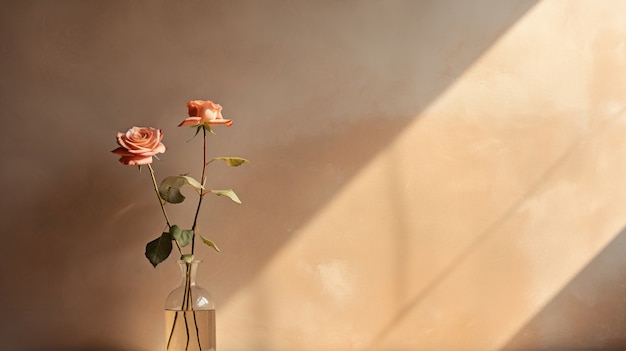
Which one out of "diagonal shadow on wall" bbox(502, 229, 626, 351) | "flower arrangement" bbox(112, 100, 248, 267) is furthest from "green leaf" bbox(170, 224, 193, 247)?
"diagonal shadow on wall" bbox(502, 229, 626, 351)

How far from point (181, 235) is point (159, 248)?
0.07 meters

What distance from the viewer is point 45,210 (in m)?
2.21

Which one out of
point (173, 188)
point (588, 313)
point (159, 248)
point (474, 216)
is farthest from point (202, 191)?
point (588, 313)

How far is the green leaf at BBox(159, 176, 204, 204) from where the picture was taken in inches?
81.1

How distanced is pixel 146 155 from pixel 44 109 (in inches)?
17.6

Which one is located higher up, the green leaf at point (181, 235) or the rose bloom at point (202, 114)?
the rose bloom at point (202, 114)

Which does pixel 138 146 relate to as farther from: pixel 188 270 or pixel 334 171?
pixel 334 171

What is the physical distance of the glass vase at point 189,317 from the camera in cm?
203

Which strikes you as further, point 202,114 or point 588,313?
point 588,313

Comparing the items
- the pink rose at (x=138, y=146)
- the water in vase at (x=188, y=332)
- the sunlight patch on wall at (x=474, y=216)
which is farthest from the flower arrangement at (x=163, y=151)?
the sunlight patch on wall at (x=474, y=216)

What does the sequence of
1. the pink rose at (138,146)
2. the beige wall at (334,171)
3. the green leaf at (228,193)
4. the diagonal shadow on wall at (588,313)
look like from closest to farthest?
the pink rose at (138,146)
the green leaf at (228,193)
the beige wall at (334,171)
the diagonal shadow on wall at (588,313)

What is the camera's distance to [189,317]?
2.04 meters

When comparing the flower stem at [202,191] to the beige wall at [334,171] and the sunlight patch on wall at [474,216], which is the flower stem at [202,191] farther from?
the sunlight patch on wall at [474,216]

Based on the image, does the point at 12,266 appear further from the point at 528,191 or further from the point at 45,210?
the point at 528,191
